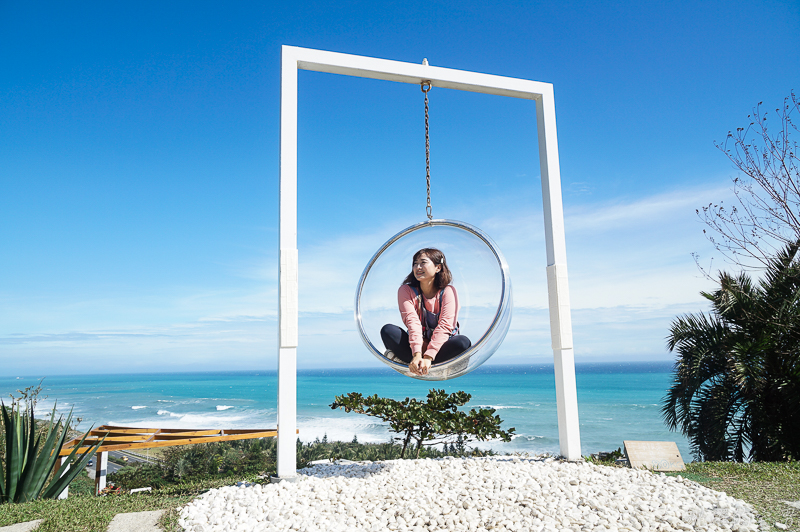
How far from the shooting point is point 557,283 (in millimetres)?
4125

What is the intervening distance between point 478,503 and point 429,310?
119cm

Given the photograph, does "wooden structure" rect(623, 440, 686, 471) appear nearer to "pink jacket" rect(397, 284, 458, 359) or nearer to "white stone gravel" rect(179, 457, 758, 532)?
"white stone gravel" rect(179, 457, 758, 532)

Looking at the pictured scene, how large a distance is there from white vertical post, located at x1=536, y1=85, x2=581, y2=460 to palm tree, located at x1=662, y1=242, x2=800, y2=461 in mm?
2307

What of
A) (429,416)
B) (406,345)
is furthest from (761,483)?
(406,345)

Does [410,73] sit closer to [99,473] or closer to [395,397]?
[99,473]

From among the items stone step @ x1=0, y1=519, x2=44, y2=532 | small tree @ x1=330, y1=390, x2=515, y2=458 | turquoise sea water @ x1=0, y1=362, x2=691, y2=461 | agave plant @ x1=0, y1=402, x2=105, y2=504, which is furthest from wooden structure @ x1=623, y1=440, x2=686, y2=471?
turquoise sea water @ x1=0, y1=362, x2=691, y2=461

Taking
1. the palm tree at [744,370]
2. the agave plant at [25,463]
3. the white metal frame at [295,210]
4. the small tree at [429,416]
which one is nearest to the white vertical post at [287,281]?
the white metal frame at [295,210]

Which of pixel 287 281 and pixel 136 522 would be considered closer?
pixel 136 522

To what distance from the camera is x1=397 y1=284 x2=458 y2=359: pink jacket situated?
3.15m

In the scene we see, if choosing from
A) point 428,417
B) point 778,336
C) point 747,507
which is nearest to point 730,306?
point 778,336

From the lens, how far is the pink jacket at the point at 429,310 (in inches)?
124

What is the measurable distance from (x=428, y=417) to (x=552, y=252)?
1827 mm

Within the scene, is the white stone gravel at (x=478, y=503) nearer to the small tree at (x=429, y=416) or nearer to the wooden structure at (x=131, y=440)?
the small tree at (x=429, y=416)

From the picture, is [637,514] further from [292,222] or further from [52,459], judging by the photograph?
[52,459]
